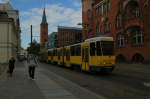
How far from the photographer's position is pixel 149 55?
167ft

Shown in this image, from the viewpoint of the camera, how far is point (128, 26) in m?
58.4

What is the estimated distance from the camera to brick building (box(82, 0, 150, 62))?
5278 cm

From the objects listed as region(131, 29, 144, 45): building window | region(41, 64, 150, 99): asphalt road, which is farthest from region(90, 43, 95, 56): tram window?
region(131, 29, 144, 45): building window

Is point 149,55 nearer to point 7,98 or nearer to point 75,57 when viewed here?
point 75,57

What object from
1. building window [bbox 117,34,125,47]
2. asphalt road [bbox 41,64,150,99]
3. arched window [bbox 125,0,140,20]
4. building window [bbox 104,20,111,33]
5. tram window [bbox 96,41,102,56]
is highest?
arched window [bbox 125,0,140,20]

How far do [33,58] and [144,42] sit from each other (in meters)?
30.5

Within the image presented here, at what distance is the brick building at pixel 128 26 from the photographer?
52781mm

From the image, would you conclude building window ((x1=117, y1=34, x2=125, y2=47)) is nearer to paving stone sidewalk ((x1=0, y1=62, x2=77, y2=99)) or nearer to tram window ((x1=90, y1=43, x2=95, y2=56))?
tram window ((x1=90, y1=43, x2=95, y2=56))

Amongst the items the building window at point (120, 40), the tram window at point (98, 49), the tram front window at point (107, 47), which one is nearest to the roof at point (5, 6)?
the building window at point (120, 40)

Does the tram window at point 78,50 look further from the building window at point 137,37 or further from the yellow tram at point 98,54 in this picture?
the building window at point 137,37

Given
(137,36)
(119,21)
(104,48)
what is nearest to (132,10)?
(137,36)

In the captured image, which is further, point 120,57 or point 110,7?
point 110,7

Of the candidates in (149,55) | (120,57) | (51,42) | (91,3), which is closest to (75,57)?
(149,55)

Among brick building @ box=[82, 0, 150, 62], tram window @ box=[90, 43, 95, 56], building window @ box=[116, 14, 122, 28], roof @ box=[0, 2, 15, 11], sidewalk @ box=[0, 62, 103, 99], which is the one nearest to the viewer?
sidewalk @ box=[0, 62, 103, 99]
